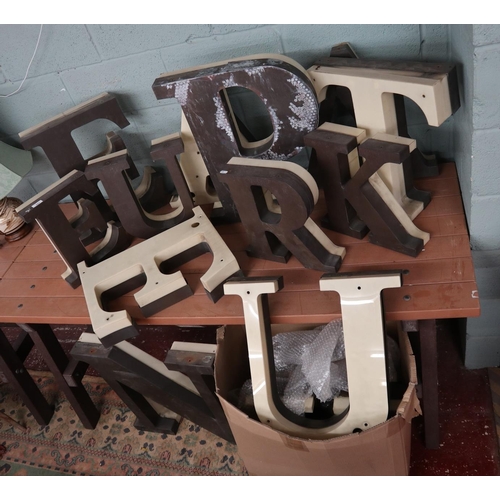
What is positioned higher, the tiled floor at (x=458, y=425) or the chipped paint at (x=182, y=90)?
the chipped paint at (x=182, y=90)

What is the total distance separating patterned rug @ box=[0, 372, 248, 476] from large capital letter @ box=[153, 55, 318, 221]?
44.6 inches

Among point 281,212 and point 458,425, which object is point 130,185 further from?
point 458,425

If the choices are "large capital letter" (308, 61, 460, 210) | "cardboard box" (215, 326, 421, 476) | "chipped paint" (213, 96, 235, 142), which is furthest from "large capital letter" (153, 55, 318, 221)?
"cardboard box" (215, 326, 421, 476)

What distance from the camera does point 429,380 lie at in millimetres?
1648

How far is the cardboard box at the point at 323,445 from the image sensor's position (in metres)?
1.45

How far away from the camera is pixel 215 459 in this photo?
2.01m

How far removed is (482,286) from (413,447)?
0.65 meters

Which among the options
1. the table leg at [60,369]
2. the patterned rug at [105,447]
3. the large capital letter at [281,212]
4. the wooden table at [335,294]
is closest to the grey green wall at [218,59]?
the wooden table at [335,294]

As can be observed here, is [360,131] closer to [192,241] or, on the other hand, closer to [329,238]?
[329,238]

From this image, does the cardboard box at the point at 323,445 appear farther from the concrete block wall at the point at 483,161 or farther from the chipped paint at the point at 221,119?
the chipped paint at the point at 221,119

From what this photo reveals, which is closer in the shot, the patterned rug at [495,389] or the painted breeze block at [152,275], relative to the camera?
the painted breeze block at [152,275]

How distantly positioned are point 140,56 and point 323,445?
1.35 m

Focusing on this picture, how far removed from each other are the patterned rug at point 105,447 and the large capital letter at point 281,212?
890 mm

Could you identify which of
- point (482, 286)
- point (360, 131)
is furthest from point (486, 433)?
point (360, 131)
